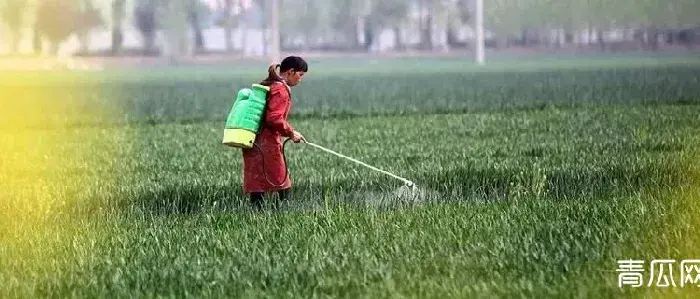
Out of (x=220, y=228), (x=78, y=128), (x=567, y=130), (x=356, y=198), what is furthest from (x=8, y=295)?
(x=78, y=128)

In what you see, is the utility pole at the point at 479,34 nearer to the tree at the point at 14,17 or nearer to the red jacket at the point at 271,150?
the tree at the point at 14,17

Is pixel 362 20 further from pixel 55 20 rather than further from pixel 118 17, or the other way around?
pixel 55 20

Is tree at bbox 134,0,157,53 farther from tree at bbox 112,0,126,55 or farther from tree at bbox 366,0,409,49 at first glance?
tree at bbox 366,0,409,49

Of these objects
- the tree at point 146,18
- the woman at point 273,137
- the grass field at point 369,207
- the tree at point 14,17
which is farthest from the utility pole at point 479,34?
the woman at point 273,137

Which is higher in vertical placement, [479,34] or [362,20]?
[362,20]

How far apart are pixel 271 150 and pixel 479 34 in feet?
78.9

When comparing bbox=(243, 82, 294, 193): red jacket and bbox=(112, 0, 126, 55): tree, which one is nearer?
bbox=(243, 82, 294, 193): red jacket

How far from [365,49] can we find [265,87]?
2370 cm

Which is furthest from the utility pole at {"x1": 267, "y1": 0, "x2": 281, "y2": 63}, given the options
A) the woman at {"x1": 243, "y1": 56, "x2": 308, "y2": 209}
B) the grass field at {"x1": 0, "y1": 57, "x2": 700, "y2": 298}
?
the woman at {"x1": 243, "y1": 56, "x2": 308, "y2": 209}

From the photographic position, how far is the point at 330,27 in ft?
88.8

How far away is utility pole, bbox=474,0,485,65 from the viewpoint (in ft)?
82.8

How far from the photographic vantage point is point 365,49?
2942 cm

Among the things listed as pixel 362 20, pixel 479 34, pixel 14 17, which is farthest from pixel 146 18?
pixel 479 34

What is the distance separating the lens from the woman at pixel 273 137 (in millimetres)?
5840
